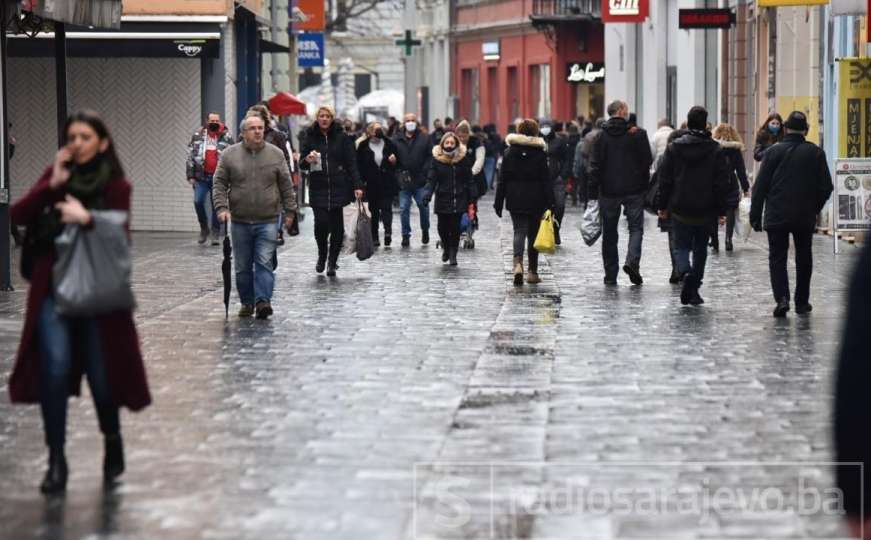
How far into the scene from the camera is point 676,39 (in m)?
42.5

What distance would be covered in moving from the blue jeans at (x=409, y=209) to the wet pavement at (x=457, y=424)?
7.99m

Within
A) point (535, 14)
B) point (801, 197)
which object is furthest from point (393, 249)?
point (535, 14)

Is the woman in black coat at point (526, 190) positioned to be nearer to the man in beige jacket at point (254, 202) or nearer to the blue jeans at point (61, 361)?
the man in beige jacket at point (254, 202)

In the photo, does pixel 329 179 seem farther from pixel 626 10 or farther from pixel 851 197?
pixel 626 10

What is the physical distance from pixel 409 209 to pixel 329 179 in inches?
233

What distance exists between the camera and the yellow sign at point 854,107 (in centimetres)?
2264

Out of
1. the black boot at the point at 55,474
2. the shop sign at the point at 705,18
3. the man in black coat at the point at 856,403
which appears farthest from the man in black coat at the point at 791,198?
the shop sign at the point at 705,18

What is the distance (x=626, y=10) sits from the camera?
40656mm

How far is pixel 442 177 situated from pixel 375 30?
65.1 m

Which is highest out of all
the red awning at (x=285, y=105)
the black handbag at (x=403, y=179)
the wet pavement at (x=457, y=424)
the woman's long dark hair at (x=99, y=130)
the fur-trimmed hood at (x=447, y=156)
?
the red awning at (x=285, y=105)

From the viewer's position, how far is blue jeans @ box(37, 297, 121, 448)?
786cm

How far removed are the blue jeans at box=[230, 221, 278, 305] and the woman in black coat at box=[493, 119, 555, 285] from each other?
395cm

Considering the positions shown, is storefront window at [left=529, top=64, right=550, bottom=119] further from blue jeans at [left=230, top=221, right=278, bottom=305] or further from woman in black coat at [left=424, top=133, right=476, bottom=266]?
blue jeans at [left=230, top=221, right=278, bottom=305]

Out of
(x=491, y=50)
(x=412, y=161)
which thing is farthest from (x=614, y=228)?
(x=491, y=50)
